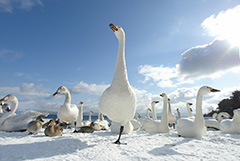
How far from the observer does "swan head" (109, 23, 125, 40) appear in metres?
5.07

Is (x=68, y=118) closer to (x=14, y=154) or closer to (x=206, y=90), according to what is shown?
(x=14, y=154)

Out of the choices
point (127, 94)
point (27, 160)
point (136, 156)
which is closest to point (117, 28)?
point (127, 94)

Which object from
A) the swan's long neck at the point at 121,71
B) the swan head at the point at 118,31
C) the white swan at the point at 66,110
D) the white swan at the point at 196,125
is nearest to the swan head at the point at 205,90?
the white swan at the point at 196,125

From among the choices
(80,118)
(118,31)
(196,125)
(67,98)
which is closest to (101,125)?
(80,118)

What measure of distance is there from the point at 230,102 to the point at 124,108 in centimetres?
4426

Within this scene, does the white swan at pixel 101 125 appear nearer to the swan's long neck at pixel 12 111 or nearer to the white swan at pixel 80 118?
the white swan at pixel 80 118

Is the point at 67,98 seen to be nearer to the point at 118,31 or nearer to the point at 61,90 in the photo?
the point at 61,90

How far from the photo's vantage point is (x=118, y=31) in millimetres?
5137

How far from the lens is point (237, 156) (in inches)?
139

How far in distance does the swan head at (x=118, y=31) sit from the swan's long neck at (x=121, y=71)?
329 millimetres

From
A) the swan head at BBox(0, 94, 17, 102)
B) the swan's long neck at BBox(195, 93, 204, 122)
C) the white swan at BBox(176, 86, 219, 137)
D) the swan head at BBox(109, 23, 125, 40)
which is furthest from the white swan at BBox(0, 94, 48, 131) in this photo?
the swan's long neck at BBox(195, 93, 204, 122)

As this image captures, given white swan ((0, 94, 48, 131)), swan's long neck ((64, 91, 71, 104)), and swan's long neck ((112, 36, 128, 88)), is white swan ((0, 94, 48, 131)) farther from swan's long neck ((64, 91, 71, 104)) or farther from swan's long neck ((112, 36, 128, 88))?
swan's long neck ((112, 36, 128, 88))

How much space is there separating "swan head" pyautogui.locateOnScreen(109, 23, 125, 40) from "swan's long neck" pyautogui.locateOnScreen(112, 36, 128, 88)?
0.33 m

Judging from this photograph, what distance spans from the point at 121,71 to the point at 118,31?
1.51 m
